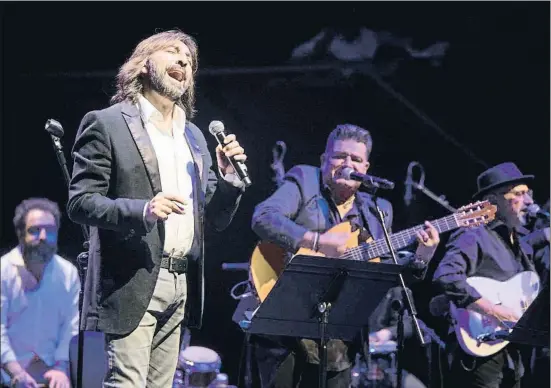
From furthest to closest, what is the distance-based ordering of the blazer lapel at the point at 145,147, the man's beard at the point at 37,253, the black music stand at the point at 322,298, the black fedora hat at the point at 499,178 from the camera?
the black fedora hat at the point at 499,178 → the man's beard at the point at 37,253 → the black music stand at the point at 322,298 → the blazer lapel at the point at 145,147

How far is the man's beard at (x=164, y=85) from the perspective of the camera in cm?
328

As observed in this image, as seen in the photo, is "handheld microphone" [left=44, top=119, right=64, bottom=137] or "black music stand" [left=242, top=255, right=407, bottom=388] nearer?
"handheld microphone" [left=44, top=119, right=64, bottom=137]

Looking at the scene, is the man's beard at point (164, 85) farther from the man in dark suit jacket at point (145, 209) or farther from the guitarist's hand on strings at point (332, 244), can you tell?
the guitarist's hand on strings at point (332, 244)

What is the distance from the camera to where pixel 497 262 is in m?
5.45

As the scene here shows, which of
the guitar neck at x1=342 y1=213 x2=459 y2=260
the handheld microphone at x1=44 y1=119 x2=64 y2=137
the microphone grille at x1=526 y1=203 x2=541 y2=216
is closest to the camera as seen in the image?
the handheld microphone at x1=44 y1=119 x2=64 y2=137

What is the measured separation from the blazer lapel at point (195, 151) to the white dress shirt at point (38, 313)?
7.30ft

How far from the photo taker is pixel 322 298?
3965 mm

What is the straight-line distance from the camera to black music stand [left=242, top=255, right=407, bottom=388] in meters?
3.82

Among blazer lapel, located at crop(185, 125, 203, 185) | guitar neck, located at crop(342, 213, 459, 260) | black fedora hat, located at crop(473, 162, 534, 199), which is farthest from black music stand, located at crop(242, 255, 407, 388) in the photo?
black fedora hat, located at crop(473, 162, 534, 199)

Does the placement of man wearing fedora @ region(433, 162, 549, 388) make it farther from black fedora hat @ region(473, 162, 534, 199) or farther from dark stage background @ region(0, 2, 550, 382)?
dark stage background @ region(0, 2, 550, 382)

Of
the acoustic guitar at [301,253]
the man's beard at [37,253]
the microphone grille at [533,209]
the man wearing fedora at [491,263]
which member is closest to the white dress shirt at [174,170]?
the acoustic guitar at [301,253]

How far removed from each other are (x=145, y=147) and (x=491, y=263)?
3.26 meters

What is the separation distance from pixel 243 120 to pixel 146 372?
3115 mm

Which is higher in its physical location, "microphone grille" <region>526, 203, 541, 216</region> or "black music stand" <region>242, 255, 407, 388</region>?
"microphone grille" <region>526, 203, 541, 216</region>
